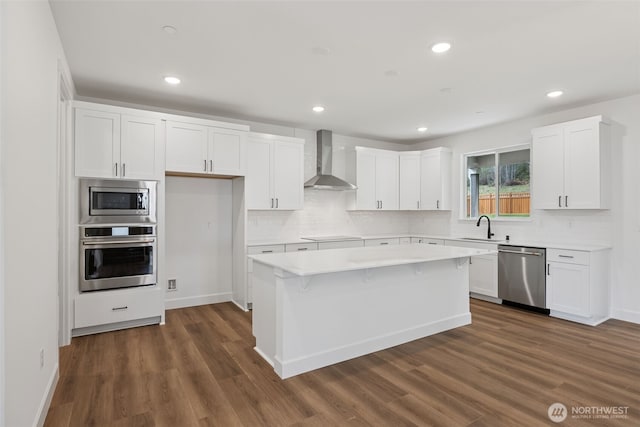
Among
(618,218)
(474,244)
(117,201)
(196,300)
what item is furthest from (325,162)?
(618,218)

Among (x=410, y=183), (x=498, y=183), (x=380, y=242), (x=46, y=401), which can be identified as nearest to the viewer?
(x=46, y=401)

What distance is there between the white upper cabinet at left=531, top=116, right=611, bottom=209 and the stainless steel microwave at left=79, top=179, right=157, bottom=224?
4.94 m

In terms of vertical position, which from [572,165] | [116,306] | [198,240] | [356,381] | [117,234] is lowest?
[356,381]

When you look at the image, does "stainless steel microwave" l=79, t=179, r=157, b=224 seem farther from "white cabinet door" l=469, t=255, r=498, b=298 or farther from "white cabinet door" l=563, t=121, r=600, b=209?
"white cabinet door" l=563, t=121, r=600, b=209

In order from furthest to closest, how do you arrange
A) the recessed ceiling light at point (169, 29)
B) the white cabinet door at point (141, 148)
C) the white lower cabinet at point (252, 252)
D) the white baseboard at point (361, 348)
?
the white lower cabinet at point (252, 252), the white cabinet door at point (141, 148), the white baseboard at point (361, 348), the recessed ceiling light at point (169, 29)

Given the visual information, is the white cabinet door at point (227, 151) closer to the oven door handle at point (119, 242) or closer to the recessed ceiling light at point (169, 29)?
the oven door handle at point (119, 242)

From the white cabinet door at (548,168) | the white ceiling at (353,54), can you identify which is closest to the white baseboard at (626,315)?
the white cabinet door at (548,168)

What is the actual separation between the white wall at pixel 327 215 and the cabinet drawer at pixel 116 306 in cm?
163

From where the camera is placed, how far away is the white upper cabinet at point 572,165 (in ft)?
13.6

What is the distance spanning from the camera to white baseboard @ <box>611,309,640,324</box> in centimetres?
412

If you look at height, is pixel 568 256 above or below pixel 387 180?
below

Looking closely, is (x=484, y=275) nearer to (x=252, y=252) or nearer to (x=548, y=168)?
(x=548, y=168)

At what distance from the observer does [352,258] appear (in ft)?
10.6

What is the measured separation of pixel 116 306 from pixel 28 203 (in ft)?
7.36
